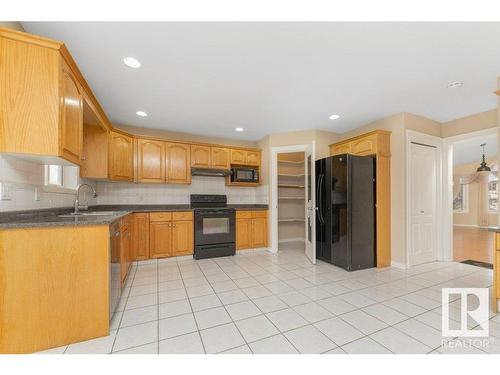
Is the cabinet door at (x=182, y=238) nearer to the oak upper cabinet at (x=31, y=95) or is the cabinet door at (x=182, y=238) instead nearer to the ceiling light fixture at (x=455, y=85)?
the oak upper cabinet at (x=31, y=95)

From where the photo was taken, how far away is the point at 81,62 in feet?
6.86

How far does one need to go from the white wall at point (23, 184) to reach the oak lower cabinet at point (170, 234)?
1.50 metres

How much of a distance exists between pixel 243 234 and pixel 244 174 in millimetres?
1254

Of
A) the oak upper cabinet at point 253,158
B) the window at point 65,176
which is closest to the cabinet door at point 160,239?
the window at point 65,176

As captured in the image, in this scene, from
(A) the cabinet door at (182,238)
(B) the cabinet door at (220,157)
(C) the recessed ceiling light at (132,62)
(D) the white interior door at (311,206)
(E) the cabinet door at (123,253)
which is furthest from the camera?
(B) the cabinet door at (220,157)

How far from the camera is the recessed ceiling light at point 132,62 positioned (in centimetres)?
Answer: 204

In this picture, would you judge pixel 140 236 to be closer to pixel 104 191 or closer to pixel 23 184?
pixel 104 191

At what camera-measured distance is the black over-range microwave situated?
4.50 metres

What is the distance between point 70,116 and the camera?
5.84ft

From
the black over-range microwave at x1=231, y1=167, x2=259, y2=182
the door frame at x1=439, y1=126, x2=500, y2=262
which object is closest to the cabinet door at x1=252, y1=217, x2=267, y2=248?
Answer: the black over-range microwave at x1=231, y1=167, x2=259, y2=182

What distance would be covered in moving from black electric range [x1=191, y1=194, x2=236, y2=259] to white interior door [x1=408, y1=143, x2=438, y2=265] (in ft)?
9.62

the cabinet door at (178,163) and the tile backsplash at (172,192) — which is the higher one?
the cabinet door at (178,163)
